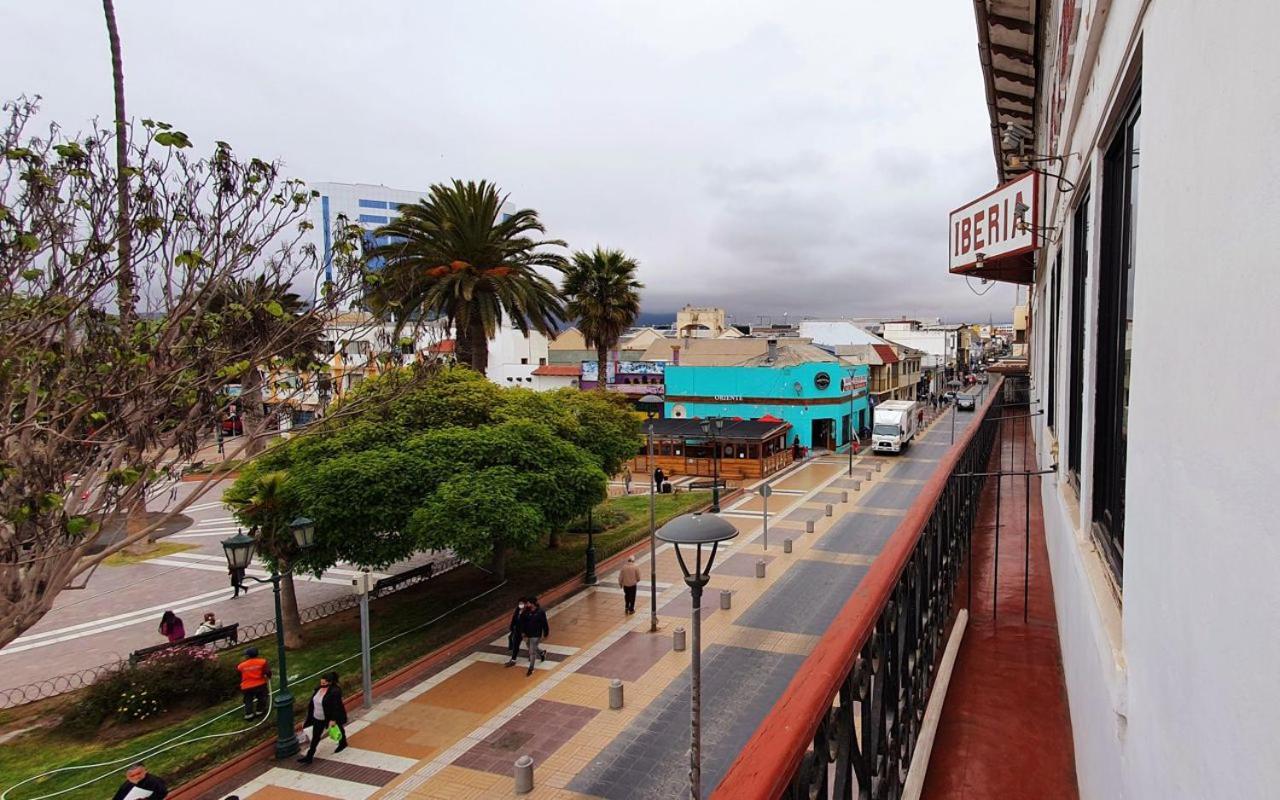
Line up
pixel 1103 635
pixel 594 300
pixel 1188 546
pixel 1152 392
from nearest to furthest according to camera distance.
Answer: pixel 1188 546 < pixel 1152 392 < pixel 1103 635 < pixel 594 300

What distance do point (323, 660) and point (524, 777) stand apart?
23.9ft

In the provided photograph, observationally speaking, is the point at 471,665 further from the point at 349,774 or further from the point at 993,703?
the point at 993,703

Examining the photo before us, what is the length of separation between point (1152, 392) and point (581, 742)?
1193 cm

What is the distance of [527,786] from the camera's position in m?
10.7

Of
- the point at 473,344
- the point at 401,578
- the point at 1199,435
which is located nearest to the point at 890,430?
the point at 473,344

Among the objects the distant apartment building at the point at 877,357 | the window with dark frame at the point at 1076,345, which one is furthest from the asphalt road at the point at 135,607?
the distant apartment building at the point at 877,357

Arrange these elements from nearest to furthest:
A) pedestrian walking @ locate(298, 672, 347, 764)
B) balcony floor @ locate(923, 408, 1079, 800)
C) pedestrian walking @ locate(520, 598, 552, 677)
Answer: balcony floor @ locate(923, 408, 1079, 800) < pedestrian walking @ locate(298, 672, 347, 764) < pedestrian walking @ locate(520, 598, 552, 677)

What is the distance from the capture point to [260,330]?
34.9 ft

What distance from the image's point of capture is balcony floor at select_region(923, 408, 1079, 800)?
3270mm

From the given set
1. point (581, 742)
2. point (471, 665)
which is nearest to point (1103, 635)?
point (581, 742)

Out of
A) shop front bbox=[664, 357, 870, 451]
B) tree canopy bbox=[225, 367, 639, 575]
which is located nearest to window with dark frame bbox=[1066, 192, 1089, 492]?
tree canopy bbox=[225, 367, 639, 575]

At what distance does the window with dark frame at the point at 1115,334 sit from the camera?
9.85 feet

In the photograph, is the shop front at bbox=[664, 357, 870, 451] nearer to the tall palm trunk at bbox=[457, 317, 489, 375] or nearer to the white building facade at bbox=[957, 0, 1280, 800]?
the tall palm trunk at bbox=[457, 317, 489, 375]

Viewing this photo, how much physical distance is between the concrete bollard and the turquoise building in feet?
111
